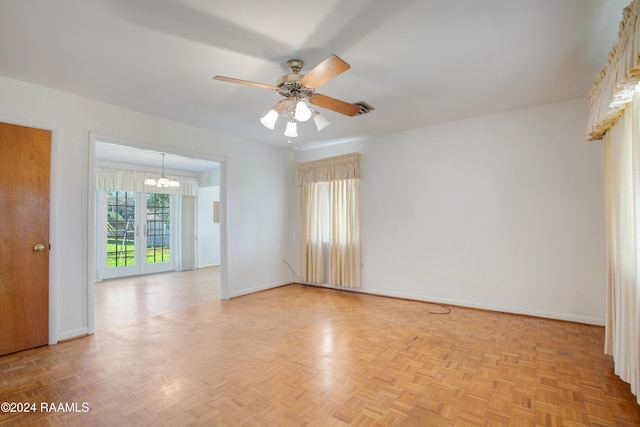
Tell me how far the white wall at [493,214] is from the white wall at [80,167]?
215 cm

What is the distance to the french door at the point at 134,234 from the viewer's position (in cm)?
637

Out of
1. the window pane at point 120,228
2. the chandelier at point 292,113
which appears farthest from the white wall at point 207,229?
the chandelier at point 292,113

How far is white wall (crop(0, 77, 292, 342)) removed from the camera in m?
2.97

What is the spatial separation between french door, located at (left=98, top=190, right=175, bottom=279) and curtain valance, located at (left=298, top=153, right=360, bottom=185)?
4042 mm

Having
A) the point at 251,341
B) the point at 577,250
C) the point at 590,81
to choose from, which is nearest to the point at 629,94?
the point at 590,81

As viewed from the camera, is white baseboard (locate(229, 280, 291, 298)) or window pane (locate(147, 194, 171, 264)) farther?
window pane (locate(147, 194, 171, 264))

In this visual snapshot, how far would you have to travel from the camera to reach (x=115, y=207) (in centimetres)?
654

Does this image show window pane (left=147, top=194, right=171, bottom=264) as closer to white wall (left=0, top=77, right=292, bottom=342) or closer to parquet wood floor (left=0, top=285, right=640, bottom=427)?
white wall (left=0, top=77, right=292, bottom=342)

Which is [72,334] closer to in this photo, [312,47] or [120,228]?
[312,47]

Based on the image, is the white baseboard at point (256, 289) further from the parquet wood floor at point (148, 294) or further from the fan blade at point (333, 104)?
the fan blade at point (333, 104)

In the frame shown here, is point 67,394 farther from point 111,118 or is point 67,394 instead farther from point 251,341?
point 111,118

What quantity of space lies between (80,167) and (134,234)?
4.07m

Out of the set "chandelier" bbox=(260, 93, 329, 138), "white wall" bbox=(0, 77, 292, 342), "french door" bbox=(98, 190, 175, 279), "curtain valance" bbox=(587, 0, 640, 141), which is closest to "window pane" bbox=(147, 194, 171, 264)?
"french door" bbox=(98, 190, 175, 279)

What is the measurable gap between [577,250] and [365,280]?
2.85 metres
